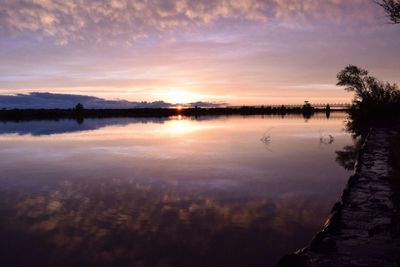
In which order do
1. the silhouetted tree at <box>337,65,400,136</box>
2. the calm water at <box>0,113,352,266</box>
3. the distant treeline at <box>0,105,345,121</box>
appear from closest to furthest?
Answer: the calm water at <box>0,113,352,266</box> < the silhouetted tree at <box>337,65,400,136</box> < the distant treeline at <box>0,105,345,121</box>

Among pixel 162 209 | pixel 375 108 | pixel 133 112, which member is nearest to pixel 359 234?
pixel 162 209

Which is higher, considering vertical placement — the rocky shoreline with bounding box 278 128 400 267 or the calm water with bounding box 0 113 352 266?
the rocky shoreline with bounding box 278 128 400 267

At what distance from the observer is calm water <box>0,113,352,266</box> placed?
8500 mm

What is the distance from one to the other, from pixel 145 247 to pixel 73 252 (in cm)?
154

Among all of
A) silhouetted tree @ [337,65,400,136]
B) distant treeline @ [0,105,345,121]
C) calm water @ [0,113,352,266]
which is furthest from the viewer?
distant treeline @ [0,105,345,121]

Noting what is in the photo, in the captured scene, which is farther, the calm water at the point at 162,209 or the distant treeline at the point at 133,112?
the distant treeline at the point at 133,112


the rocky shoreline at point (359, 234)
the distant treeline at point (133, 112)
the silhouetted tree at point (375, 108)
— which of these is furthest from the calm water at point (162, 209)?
the distant treeline at point (133, 112)

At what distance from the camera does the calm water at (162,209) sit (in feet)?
27.9

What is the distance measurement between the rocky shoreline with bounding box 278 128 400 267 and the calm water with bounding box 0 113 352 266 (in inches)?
37.9

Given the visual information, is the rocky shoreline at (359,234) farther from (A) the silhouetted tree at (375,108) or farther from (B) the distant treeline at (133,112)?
(B) the distant treeline at (133,112)

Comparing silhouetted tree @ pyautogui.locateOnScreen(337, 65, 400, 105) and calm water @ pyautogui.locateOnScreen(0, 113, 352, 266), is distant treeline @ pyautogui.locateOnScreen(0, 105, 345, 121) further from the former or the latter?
calm water @ pyautogui.locateOnScreen(0, 113, 352, 266)

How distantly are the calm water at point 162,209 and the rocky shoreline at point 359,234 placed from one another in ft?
3.16

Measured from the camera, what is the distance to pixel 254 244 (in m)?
8.88

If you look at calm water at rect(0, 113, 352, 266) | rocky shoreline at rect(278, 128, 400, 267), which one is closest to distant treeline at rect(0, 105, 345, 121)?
calm water at rect(0, 113, 352, 266)
